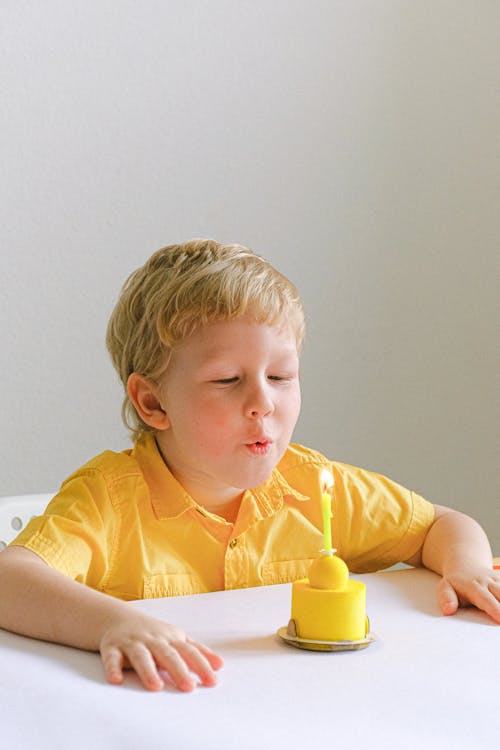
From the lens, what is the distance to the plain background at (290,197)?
171 cm

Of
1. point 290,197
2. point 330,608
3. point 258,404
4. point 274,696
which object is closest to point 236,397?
point 258,404

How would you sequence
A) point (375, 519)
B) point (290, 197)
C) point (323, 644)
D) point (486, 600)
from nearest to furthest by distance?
point (323, 644), point (486, 600), point (375, 519), point (290, 197)

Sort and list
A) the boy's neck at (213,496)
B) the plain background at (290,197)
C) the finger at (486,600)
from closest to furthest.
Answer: the finger at (486,600) < the boy's neck at (213,496) < the plain background at (290,197)

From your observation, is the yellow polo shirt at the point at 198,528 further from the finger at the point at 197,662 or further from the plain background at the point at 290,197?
the plain background at the point at 290,197

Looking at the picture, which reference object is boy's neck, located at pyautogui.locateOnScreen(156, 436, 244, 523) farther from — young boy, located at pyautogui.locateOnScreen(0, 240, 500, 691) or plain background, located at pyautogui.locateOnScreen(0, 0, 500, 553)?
plain background, located at pyautogui.locateOnScreen(0, 0, 500, 553)

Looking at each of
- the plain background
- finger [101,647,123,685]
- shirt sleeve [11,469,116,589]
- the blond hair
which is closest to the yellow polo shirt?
shirt sleeve [11,469,116,589]

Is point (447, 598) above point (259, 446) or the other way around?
the other way around

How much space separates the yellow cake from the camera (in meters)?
0.78

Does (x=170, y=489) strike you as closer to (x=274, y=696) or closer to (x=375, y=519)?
(x=375, y=519)

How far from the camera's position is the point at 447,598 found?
91cm

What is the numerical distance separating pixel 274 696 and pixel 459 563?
379mm

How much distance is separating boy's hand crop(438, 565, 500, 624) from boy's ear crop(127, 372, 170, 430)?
32 cm

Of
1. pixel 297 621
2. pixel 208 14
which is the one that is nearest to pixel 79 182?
pixel 208 14

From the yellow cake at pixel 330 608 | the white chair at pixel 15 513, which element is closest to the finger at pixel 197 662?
the yellow cake at pixel 330 608
